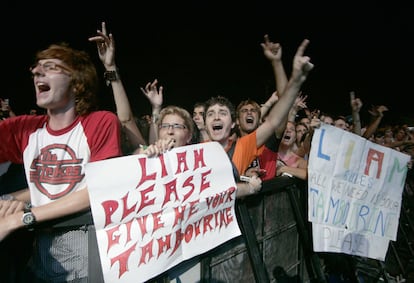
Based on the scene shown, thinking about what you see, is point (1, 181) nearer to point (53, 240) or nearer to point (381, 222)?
point (53, 240)

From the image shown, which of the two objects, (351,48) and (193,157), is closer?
(193,157)

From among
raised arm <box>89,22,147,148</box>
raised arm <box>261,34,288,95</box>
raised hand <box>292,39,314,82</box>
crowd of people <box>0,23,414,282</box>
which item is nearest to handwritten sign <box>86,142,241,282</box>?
crowd of people <box>0,23,414,282</box>

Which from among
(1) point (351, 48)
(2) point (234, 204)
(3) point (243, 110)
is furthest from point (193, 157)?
(1) point (351, 48)

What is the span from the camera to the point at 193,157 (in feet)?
6.31

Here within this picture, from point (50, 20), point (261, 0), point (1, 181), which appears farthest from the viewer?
point (261, 0)

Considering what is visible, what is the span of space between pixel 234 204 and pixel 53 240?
1040 millimetres

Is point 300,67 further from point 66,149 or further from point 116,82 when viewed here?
point 66,149

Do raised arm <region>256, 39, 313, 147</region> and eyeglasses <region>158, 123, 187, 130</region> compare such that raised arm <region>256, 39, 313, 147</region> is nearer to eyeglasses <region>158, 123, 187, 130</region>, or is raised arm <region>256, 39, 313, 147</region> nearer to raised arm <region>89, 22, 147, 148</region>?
eyeglasses <region>158, 123, 187, 130</region>

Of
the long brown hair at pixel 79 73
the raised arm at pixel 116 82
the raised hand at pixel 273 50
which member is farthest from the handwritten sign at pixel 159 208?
the raised hand at pixel 273 50

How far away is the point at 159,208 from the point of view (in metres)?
1.70

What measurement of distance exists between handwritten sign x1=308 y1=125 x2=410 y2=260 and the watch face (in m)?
1.88

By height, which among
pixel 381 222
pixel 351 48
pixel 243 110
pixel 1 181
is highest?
pixel 351 48

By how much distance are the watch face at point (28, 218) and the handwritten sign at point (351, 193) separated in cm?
188

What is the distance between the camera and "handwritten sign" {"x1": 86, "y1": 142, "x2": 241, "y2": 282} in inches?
58.3
